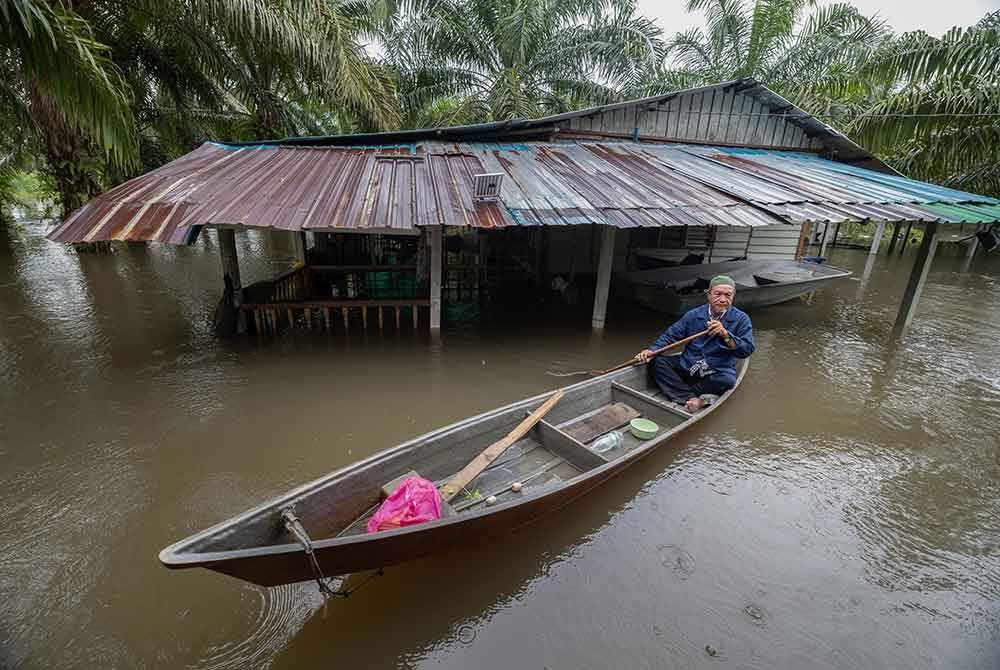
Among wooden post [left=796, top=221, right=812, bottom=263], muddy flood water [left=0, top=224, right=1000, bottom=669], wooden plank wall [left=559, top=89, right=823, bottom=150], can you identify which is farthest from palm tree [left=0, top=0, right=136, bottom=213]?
wooden post [left=796, top=221, right=812, bottom=263]

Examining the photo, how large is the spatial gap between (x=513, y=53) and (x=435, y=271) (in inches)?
345

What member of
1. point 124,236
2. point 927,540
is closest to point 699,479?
point 927,540

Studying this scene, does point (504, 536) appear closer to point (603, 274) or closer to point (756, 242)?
point (603, 274)

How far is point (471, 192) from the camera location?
21.1 feet

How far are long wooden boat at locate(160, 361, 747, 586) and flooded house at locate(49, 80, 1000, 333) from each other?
101 inches

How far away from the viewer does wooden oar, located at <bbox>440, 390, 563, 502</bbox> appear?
3.33 m

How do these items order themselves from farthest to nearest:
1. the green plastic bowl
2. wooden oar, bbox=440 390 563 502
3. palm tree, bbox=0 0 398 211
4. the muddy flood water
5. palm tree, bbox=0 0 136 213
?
1. the green plastic bowl
2. palm tree, bbox=0 0 398 211
3. palm tree, bbox=0 0 136 213
4. wooden oar, bbox=440 390 563 502
5. the muddy flood water

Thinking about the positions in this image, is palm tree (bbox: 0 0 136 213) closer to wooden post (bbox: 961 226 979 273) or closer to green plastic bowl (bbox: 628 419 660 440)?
green plastic bowl (bbox: 628 419 660 440)

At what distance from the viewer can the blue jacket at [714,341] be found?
486cm

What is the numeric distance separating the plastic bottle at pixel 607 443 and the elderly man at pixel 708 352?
111 cm

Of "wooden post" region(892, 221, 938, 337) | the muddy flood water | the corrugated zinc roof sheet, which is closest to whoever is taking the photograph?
the muddy flood water

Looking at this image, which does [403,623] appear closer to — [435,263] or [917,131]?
[435,263]

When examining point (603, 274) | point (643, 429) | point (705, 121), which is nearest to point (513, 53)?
point (705, 121)

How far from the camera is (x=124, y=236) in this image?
15.8ft
